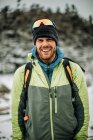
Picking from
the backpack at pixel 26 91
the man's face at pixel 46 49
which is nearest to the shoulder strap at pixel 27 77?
the backpack at pixel 26 91

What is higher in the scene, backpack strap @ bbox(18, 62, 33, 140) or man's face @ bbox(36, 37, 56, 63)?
man's face @ bbox(36, 37, 56, 63)

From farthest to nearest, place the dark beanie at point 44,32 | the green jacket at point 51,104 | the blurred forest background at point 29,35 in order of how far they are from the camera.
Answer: the blurred forest background at point 29,35 < the dark beanie at point 44,32 < the green jacket at point 51,104

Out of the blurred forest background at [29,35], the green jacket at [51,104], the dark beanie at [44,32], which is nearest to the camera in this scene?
the green jacket at [51,104]

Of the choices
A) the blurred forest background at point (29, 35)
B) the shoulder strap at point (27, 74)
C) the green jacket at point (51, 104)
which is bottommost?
the green jacket at point (51, 104)

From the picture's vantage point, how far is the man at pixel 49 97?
8.73 ft

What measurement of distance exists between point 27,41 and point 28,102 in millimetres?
3566

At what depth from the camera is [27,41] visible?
20.2ft

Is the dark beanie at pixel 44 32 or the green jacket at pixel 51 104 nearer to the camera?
the green jacket at pixel 51 104

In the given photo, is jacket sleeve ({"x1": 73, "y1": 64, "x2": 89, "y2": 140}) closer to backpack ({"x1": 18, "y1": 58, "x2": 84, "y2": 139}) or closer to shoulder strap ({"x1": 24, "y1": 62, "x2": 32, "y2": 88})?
backpack ({"x1": 18, "y1": 58, "x2": 84, "y2": 139})

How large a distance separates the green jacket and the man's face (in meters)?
0.11

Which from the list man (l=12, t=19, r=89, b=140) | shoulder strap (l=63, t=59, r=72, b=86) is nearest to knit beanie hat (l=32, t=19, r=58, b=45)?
man (l=12, t=19, r=89, b=140)

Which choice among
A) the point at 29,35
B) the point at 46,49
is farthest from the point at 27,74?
the point at 29,35

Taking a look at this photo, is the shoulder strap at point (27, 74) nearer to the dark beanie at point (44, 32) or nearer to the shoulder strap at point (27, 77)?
the shoulder strap at point (27, 77)

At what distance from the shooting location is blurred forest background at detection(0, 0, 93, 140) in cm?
592
